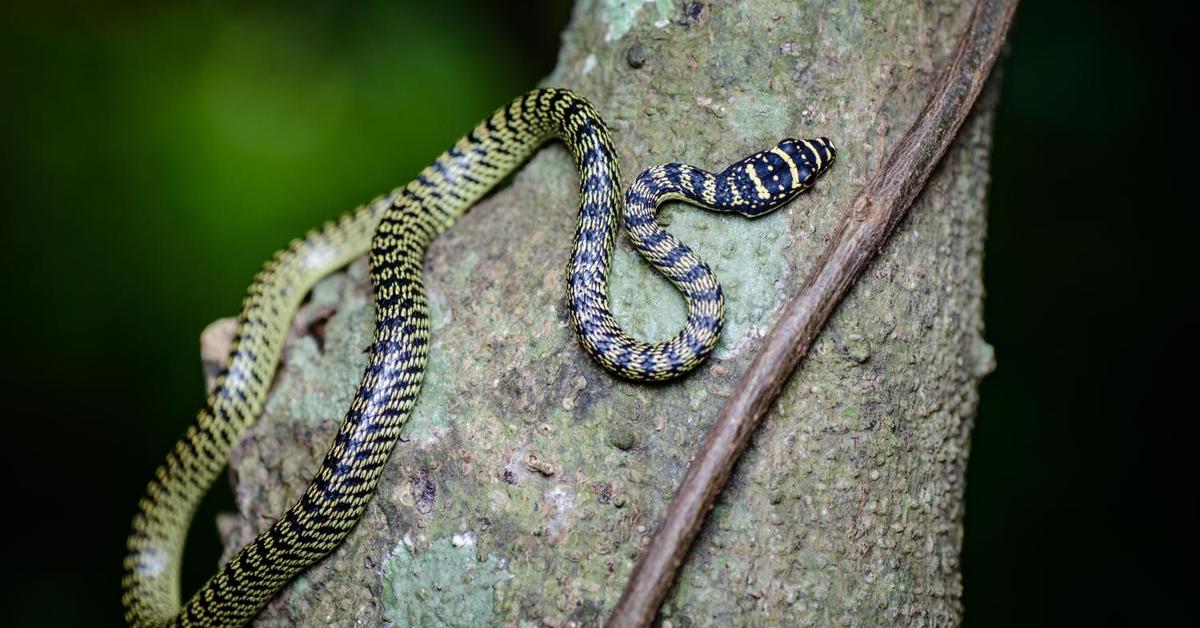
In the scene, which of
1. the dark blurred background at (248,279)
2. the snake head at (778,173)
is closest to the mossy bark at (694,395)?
the snake head at (778,173)

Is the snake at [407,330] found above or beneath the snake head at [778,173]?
beneath

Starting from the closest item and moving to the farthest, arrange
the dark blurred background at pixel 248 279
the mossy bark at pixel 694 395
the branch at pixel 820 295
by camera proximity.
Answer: the branch at pixel 820 295
the mossy bark at pixel 694 395
the dark blurred background at pixel 248 279

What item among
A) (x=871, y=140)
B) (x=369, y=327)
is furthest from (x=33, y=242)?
(x=871, y=140)

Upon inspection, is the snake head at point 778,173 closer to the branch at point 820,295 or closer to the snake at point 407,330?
the snake at point 407,330

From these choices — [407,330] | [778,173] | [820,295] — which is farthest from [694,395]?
[407,330]

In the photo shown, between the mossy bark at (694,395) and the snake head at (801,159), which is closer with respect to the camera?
the mossy bark at (694,395)

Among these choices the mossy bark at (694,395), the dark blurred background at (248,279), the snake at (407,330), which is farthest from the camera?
the dark blurred background at (248,279)

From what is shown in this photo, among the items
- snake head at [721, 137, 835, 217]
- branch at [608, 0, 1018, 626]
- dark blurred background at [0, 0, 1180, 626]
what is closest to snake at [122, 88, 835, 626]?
snake head at [721, 137, 835, 217]
